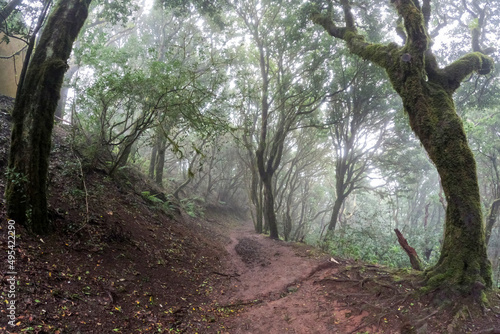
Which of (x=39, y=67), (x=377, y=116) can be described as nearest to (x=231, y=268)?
(x=39, y=67)

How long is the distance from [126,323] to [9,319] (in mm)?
1509

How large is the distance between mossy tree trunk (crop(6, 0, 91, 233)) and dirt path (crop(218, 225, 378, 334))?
402 centimetres

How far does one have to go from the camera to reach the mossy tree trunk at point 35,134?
445 cm

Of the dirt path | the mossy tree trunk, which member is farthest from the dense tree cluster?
the dirt path

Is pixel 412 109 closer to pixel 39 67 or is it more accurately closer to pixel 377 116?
pixel 39 67

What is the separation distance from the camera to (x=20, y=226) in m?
4.47

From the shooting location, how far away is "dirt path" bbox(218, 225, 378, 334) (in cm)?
498

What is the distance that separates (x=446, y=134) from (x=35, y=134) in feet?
24.5

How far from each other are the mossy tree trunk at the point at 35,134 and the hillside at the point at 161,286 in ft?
1.06

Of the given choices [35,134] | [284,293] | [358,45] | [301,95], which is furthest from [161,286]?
[301,95]

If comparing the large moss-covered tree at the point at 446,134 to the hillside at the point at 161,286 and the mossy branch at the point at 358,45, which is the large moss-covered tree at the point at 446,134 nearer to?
the mossy branch at the point at 358,45

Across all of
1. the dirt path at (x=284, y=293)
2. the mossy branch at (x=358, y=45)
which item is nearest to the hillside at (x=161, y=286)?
the dirt path at (x=284, y=293)

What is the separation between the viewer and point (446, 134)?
537 cm

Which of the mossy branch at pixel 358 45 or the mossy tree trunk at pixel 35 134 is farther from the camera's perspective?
the mossy branch at pixel 358 45
